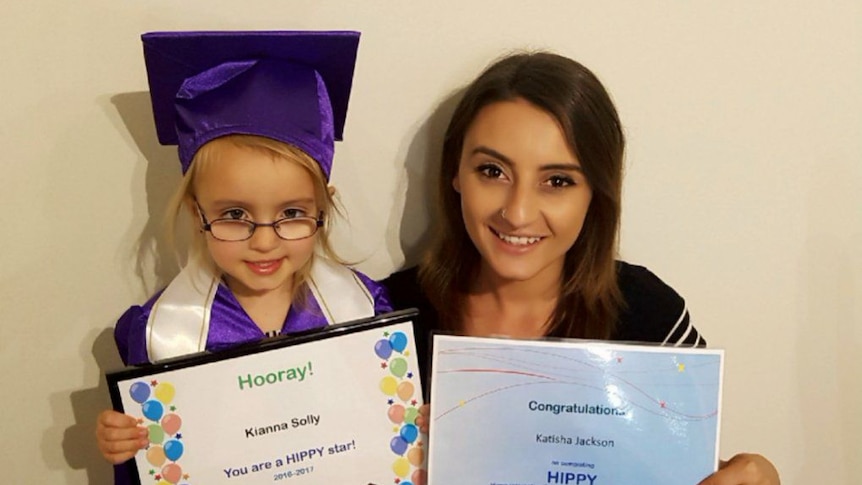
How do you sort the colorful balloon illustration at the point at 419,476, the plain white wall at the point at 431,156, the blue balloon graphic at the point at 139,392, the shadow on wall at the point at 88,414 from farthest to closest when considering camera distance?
the shadow on wall at the point at 88,414 → the plain white wall at the point at 431,156 → the colorful balloon illustration at the point at 419,476 → the blue balloon graphic at the point at 139,392

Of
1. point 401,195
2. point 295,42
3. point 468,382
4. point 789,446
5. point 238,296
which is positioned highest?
point 295,42

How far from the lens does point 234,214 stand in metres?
1.19

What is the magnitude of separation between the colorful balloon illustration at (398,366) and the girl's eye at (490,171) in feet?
1.20

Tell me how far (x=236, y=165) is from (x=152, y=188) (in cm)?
37

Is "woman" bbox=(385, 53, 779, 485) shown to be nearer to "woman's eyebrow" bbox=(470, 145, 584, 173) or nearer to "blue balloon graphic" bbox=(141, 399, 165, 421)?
"woman's eyebrow" bbox=(470, 145, 584, 173)

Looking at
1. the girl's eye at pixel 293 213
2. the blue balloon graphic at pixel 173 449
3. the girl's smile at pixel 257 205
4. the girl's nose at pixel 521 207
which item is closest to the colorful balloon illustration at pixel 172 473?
the blue balloon graphic at pixel 173 449

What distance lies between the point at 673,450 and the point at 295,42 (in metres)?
0.87

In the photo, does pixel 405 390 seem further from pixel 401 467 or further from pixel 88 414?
pixel 88 414

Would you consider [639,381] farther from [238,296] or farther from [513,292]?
[238,296]

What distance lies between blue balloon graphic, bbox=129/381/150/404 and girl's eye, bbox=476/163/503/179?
0.65 metres

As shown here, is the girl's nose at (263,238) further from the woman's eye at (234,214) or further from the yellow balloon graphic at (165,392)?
the yellow balloon graphic at (165,392)

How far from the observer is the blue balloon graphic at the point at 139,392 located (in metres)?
1.11

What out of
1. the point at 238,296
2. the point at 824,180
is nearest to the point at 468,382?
the point at 238,296

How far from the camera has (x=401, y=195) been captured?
154 cm
